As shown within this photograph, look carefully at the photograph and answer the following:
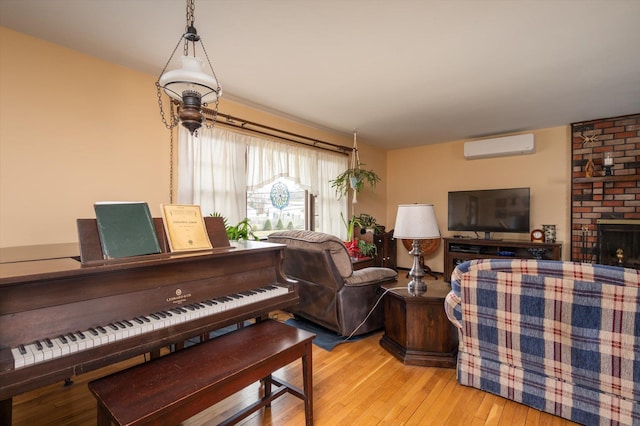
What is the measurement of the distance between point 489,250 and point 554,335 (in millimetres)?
3269

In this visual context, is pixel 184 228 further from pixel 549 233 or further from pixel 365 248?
pixel 549 233

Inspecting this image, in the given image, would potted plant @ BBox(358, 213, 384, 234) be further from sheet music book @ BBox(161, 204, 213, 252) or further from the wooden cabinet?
sheet music book @ BBox(161, 204, 213, 252)

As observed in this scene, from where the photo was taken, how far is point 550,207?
180 inches

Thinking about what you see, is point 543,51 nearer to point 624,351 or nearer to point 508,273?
point 508,273

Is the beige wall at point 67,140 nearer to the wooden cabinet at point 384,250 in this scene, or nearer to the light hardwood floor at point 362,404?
the light hardwood floor at point 362,404

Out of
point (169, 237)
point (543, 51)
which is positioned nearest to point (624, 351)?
point (543, 51)

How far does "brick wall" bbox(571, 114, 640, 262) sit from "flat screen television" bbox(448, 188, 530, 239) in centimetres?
64

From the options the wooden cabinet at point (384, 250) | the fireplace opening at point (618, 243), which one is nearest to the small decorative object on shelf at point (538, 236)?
the fireplace opening at point (618, 243)

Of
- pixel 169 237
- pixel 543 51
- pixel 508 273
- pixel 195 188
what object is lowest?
pixel 508 273

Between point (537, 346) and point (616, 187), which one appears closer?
point (537, 346)

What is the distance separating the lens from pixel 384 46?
232 cm

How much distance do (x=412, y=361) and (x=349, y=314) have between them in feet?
2.09

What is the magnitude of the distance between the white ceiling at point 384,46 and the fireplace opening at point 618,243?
147 cm

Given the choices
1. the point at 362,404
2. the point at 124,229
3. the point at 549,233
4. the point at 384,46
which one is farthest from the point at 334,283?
the point at 549,233
